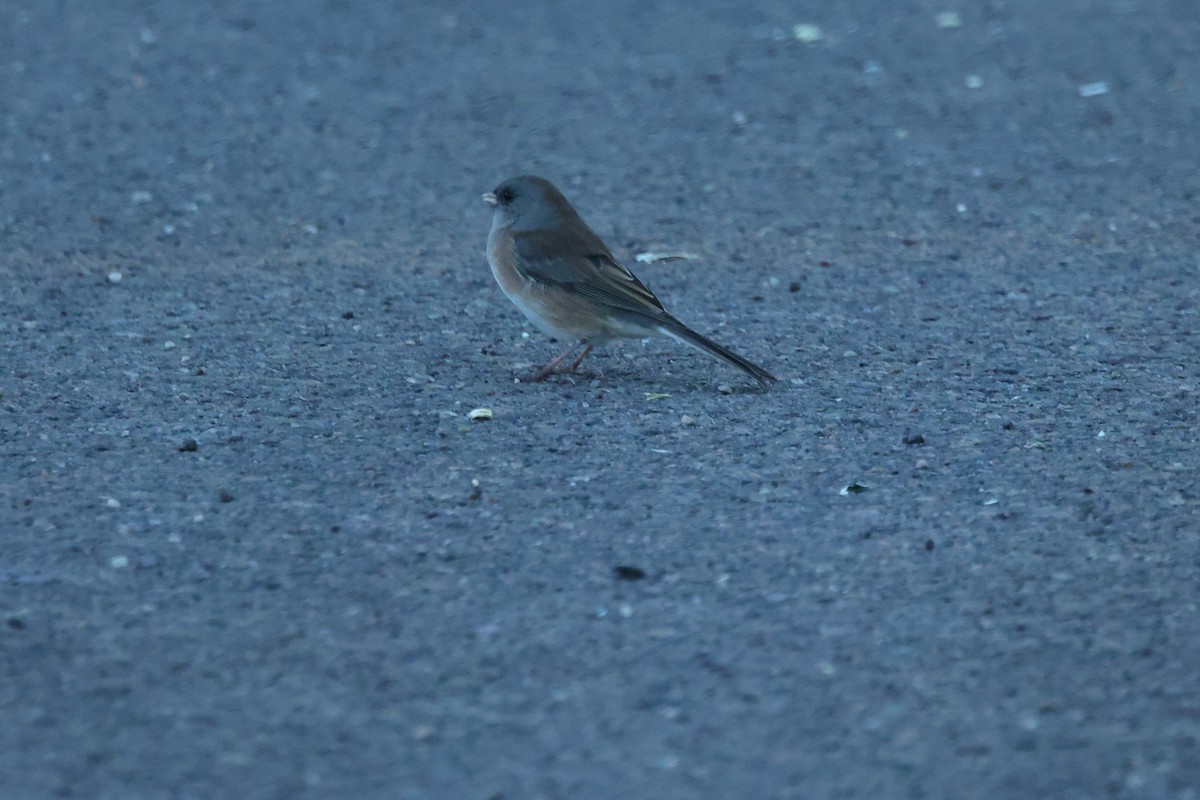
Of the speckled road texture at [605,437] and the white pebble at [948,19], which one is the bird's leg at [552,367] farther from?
the white pebble at [948,19]

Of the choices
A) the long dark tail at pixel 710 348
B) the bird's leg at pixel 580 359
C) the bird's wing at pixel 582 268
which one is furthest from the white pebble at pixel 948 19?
the long dark tail at pixel 710 348

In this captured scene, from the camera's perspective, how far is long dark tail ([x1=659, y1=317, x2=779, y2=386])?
567cm

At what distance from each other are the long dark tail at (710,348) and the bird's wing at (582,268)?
118mm

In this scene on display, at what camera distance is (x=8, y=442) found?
207 inches

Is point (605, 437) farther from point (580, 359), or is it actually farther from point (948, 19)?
point (948, 19)

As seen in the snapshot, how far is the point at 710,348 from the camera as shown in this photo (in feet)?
18.6

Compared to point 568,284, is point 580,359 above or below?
below

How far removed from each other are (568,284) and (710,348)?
28.7 inches

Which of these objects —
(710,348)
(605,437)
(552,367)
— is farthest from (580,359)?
(605,437)

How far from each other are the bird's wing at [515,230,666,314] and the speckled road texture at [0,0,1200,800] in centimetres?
38

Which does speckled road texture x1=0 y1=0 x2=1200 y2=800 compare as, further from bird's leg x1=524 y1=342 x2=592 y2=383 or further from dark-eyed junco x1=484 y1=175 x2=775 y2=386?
dark-eyed junco x1=484 y1=175 x2=775 y2=386

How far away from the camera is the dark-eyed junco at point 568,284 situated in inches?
233

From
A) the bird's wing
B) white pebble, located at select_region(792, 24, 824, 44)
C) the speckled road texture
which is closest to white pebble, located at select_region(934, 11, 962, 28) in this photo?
the speckled road texture

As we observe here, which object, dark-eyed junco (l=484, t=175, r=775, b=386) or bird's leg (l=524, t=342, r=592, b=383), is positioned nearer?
dark-eyed junco (l=484, t=175, r=775, b=386)
